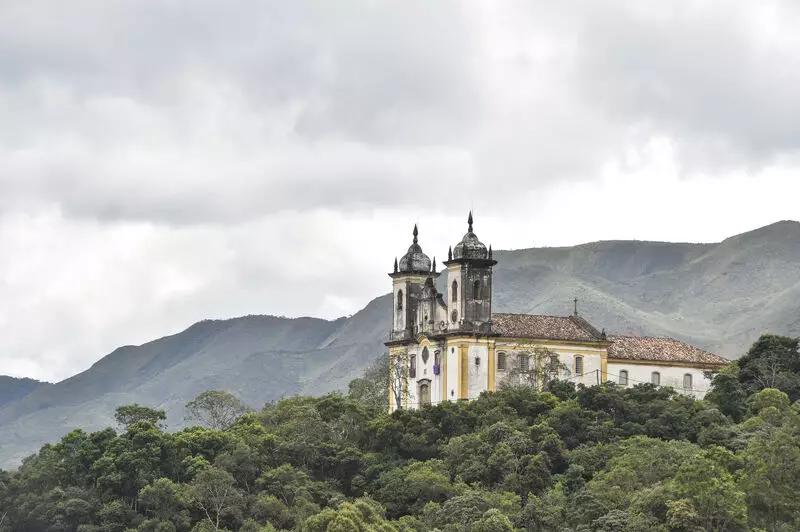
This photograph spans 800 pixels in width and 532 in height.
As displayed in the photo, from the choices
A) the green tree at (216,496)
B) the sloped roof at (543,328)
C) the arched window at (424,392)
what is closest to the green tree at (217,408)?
the arched window at (424,392)

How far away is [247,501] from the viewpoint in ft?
280

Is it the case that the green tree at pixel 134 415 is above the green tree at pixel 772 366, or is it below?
below

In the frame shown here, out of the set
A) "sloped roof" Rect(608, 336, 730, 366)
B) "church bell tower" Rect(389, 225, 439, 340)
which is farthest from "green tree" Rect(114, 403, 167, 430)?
"sloped roof" Rect(608, 336, 730, 366)

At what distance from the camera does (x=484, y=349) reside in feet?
325

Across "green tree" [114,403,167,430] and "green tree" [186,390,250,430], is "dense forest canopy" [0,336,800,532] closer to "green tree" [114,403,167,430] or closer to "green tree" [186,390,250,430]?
"green tree" [114,403,167,430]

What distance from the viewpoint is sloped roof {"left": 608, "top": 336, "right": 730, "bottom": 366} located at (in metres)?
104

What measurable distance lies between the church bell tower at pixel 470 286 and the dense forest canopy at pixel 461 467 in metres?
6.40

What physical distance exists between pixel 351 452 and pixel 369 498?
24.5 ft

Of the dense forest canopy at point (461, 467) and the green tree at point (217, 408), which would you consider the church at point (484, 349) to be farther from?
the green tree at point (217, 408)

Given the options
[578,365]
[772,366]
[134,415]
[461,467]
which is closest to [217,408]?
[134,415]

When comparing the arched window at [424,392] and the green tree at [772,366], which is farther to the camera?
the arched window at [424,392]

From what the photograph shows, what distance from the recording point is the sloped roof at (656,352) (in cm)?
10406

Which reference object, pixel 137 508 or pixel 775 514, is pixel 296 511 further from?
pixel 775 514

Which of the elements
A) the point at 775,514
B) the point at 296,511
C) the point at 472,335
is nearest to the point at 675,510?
the point at 775,514
